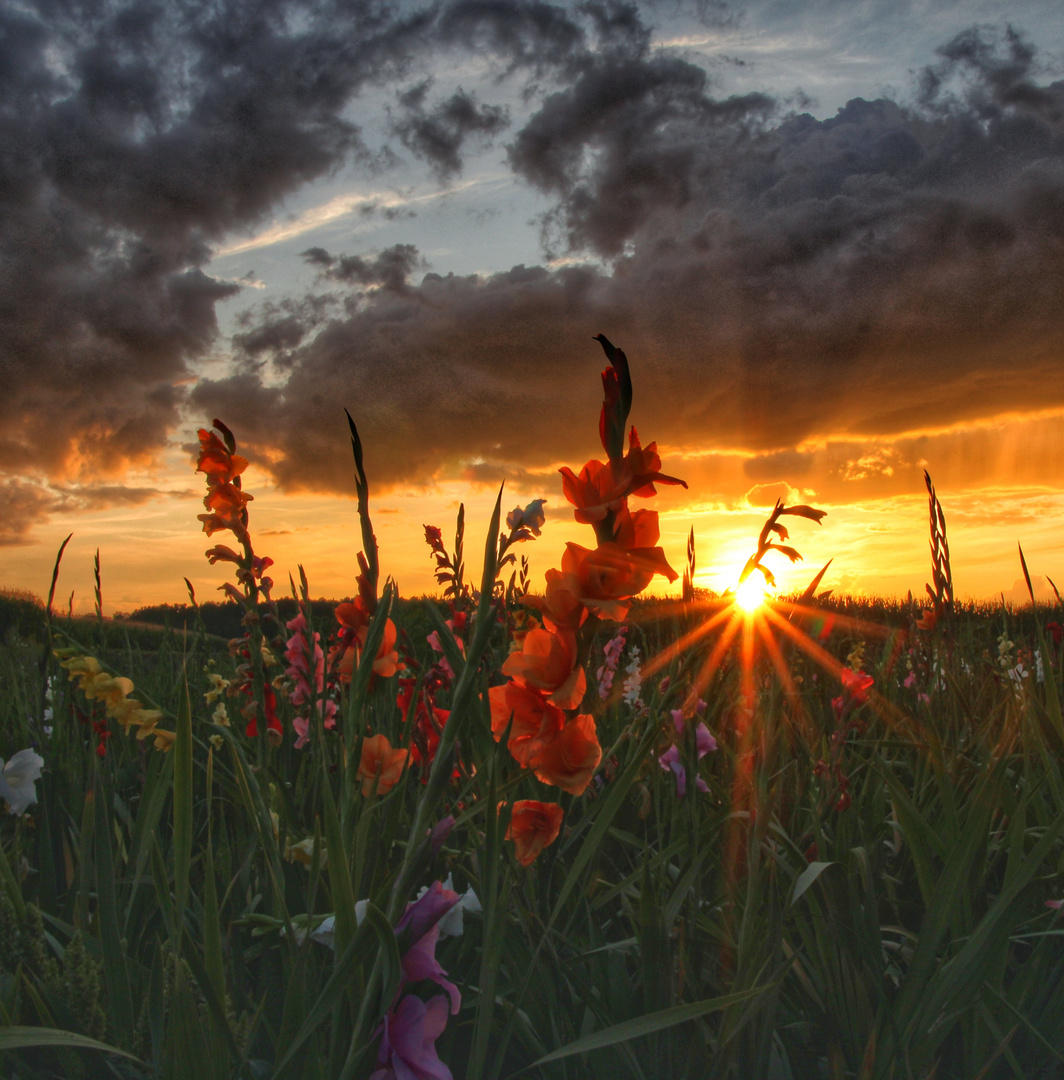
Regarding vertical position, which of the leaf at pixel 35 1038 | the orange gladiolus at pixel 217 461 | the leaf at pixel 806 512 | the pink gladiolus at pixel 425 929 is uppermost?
the orange gladiolus at pixel 217 461

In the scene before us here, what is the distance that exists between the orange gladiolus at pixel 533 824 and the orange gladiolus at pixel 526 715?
14cm

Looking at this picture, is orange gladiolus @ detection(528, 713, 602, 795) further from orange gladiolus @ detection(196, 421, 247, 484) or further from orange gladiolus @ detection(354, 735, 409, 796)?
orange gladiolus @ detection(196, 421, 247, 484)

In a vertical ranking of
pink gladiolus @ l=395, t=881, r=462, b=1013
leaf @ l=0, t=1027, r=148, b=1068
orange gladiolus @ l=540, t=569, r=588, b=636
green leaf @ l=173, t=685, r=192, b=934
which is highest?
orange gladiolus @ l=540, t=569, r=588, b=636

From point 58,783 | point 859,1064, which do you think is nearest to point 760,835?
point 859,1064

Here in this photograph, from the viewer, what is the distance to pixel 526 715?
3.49 ft

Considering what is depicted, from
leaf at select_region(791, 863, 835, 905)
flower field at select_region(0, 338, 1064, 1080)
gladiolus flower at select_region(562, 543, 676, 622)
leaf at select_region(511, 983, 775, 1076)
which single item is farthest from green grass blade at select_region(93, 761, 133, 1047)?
→ leaf at select_region(791, 863, 835, 905)

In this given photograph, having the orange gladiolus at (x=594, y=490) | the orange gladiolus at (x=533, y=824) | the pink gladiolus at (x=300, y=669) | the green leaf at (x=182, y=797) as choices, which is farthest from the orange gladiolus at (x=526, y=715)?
the pink gladiolus at (x=300, y=669)

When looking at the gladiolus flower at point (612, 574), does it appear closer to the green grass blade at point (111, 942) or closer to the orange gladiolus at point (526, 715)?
the orange gladiolus at point (526, 715)

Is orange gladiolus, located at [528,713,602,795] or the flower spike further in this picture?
orange gladiolus, located at [528,713,602,795]

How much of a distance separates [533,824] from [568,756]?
0.20m

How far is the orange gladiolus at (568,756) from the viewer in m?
1.01

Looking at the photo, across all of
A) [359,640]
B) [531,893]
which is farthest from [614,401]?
[531,893]

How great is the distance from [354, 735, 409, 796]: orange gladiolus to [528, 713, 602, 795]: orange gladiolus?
1.52 ft

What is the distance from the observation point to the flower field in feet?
2.97
